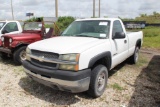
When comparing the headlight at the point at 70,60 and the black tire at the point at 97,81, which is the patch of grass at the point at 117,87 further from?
the headlight at the point at 70,60

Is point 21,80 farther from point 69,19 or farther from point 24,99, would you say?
point 69,19

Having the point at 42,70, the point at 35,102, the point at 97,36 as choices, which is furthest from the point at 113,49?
the point at 35,102

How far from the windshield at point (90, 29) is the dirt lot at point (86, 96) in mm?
1421

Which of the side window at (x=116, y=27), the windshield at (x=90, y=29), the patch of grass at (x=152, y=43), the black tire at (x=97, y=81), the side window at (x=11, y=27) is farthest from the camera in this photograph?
the patch of grass at (x=152, y=43)

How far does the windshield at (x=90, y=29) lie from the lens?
5.05m

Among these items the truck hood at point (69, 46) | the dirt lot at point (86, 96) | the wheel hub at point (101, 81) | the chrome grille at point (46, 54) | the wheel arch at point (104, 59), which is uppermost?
the truck hood at point (69, 46)

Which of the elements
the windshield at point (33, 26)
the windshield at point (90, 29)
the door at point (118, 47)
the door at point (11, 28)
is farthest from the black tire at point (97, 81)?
the door at point (11, 28)

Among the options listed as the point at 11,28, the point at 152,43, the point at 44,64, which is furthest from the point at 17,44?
the point at 152,43

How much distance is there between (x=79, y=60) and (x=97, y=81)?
2.70 ft

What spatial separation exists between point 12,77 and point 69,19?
2345 cm

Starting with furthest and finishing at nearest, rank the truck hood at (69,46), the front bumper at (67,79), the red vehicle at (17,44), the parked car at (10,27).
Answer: the parked car at (10,27)
the red vehicle at (17,44)
the truck hood at (69,46)
the front bumper at (67,79)

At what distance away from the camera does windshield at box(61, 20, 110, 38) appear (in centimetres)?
505

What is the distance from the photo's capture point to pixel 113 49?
196 inches

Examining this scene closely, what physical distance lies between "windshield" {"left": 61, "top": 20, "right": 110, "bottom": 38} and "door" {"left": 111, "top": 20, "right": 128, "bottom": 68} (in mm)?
279
